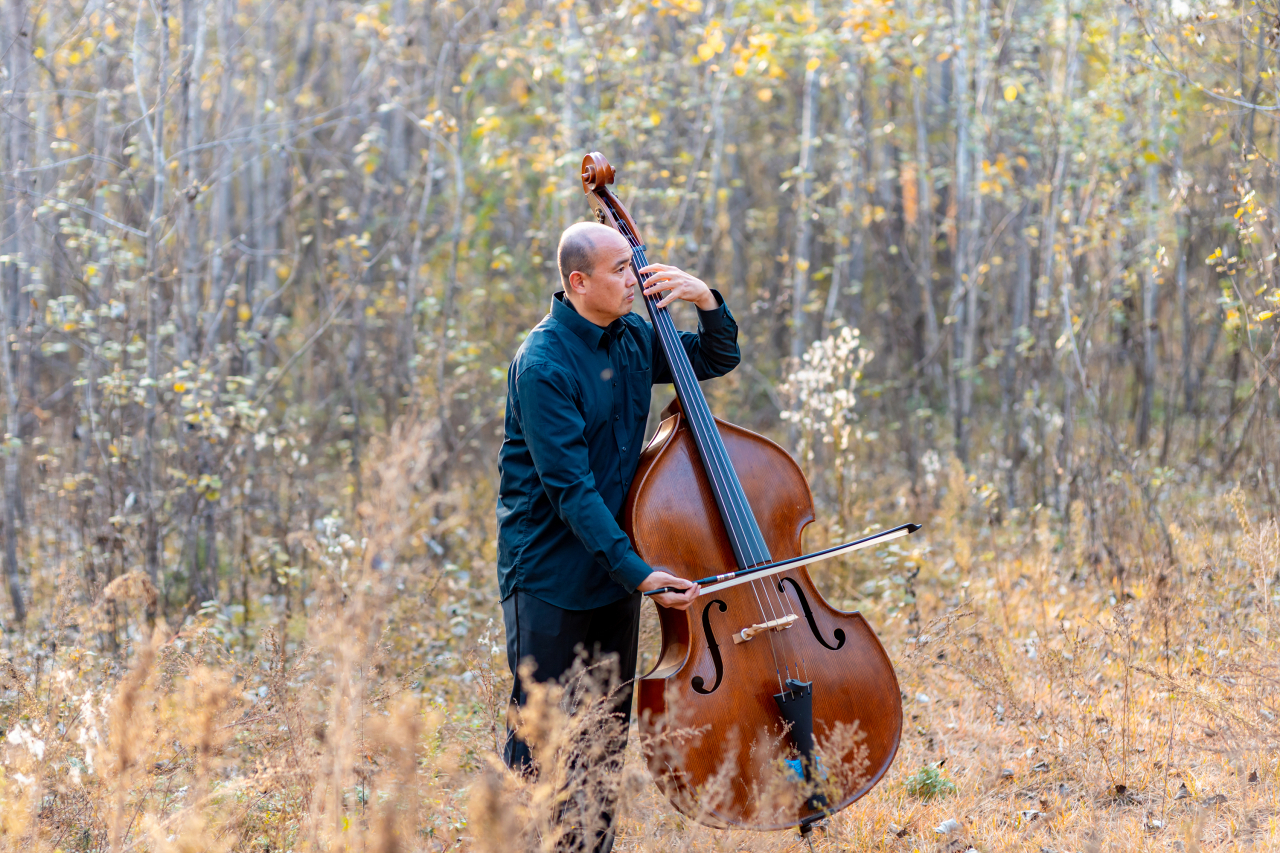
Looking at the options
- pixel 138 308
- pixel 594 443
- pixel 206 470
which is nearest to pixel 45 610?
pixel 206 470

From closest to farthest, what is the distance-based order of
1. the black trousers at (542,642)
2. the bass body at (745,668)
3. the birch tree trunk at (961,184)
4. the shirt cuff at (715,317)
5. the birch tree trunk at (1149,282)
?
the bass body at (745,668) → the black trousers at (542,642) → the shirt cuff at (715,317) → the birch tree trunk at (1149,282) → the birch tree trunk at (961,184)

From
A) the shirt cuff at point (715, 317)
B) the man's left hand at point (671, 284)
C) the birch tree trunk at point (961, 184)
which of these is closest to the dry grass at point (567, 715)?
the man's left hand at point (671, 284)

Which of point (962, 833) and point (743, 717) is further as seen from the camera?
point (962, 833)

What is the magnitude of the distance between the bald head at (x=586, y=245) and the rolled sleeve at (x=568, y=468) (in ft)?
0.97

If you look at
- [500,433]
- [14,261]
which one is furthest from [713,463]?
[500,433]

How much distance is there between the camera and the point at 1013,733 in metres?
3.78

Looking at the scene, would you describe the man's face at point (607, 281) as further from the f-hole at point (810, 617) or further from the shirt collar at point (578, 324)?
the f-hole at point (810, 617)

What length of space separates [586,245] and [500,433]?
5.52 meters

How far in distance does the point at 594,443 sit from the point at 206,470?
3.13 meters

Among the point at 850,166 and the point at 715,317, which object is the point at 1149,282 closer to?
the point at 850,166

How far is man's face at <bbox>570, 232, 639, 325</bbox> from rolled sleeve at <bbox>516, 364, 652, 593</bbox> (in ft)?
0.79

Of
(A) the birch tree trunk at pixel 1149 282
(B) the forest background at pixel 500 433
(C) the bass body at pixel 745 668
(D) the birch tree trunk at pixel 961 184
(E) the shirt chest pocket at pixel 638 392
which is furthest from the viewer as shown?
(D) the birch tree trunk at pixel 961 184

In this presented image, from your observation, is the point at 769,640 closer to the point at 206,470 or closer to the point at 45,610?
the point at 206,470

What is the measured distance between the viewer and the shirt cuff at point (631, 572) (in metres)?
2.50
